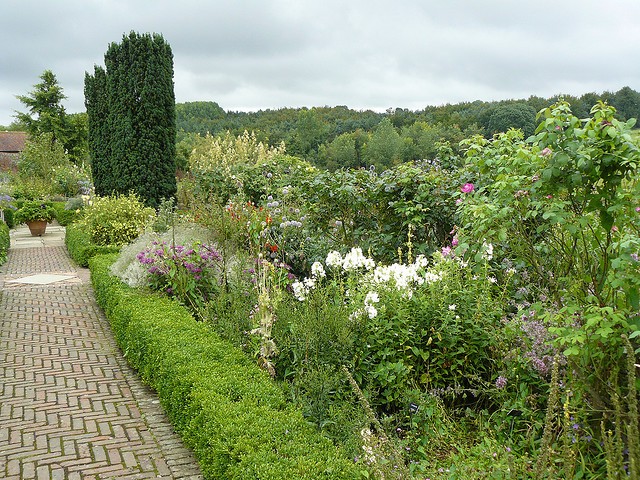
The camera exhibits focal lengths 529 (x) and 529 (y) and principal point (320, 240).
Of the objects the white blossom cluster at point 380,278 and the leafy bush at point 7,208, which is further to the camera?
the leafy bush at point 7,208

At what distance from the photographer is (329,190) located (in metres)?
6.60

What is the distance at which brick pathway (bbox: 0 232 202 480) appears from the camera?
11.2 feet

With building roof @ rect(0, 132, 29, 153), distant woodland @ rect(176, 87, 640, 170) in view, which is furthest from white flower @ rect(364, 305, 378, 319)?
building roof @ rect(0, 132, 29, 153)

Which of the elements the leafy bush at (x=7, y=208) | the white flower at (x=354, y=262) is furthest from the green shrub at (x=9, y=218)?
the white flower at (x=354, y=262)

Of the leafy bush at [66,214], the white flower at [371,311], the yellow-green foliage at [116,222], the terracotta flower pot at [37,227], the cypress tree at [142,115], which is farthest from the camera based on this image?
the leafy bush at [66,214]

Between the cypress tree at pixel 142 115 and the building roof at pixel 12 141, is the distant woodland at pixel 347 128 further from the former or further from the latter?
the building roof at pixel 12 141

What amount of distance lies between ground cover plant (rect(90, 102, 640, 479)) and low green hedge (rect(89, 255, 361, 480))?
0.19 metres

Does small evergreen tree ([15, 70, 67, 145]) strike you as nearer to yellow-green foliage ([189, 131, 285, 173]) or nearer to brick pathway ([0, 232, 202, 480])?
yellow-green foliage ([189, 131, 285, 173])

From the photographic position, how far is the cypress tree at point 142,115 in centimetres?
1279

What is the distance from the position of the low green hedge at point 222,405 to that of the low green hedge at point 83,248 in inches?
200

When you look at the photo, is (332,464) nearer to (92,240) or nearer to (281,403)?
(281,403)

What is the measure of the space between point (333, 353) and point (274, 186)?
766cm

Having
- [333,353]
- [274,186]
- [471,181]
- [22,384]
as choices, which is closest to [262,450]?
[333,353]

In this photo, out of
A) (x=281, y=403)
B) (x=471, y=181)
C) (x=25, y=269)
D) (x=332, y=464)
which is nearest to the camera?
(x=332, y=464)
